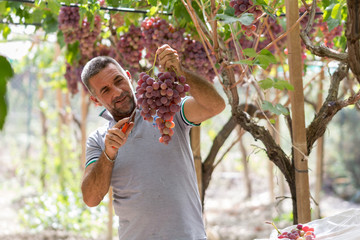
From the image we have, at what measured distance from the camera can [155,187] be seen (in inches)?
69.9

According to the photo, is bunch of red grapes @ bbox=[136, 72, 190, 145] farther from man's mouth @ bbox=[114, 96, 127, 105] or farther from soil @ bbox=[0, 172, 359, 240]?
soil @ bbox=[0, 172, 359, 240]

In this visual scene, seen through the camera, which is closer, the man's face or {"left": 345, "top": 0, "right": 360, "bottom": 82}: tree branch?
{"left": 345, "top": 0, "right": 360, "bottom": 82}: tree branch

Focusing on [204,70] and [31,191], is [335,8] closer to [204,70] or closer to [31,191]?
[204,70]

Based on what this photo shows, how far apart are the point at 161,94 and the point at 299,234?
0.61 meters

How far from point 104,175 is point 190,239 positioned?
1.35 ft

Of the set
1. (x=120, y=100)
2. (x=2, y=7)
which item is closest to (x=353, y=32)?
(x=120, y=100)

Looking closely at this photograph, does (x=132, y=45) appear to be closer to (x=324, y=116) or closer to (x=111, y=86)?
(x=111, y=86)

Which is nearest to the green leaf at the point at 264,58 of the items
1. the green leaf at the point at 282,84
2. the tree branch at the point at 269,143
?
the green leaf at the point at 282,84

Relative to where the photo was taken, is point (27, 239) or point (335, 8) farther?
point (27, 239)

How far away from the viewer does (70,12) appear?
224 cm

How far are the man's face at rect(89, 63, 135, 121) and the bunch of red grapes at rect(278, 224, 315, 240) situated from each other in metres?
0.77

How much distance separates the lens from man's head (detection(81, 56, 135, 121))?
179 cm

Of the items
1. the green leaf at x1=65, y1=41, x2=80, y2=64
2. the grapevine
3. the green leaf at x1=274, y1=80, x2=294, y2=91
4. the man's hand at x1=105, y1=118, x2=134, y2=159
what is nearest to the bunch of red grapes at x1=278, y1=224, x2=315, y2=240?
the green leaf at x1=274, y1=80, x2=294, y2=91

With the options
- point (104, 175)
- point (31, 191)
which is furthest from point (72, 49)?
point (31, 191)
